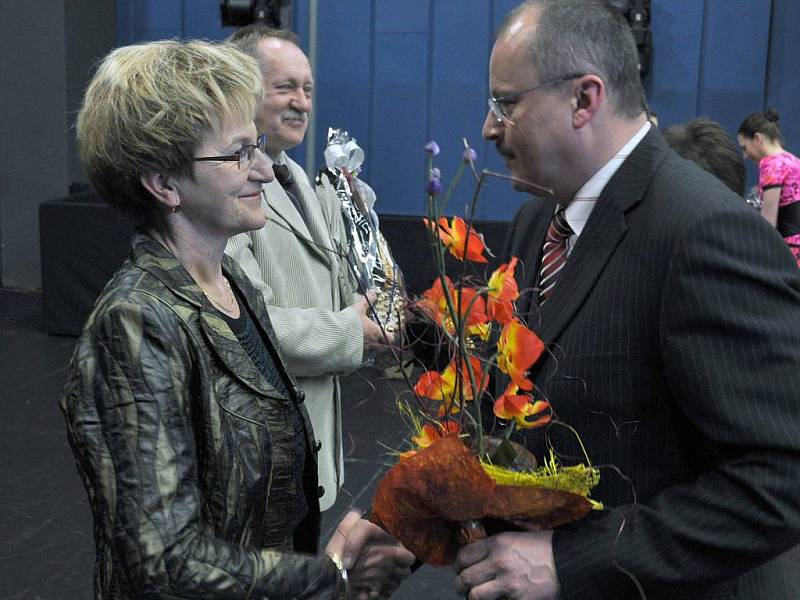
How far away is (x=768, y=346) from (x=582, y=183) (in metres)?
0.45

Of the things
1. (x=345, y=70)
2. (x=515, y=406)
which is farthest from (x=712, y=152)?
(x=345, y=70)

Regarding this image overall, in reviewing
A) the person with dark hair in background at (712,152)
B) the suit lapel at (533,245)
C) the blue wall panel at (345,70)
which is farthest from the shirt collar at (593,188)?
the blue wall panel at (345,70)

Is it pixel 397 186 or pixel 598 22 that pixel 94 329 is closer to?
pixel 598 22

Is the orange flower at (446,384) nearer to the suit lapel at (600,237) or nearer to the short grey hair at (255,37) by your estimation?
the suit lapel at (600,237)

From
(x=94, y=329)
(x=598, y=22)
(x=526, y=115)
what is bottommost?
(x=94, y=329)

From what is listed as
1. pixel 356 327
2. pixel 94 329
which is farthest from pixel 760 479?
pixel 356 327

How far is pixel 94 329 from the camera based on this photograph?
145 cm

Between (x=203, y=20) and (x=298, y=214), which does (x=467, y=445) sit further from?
(x=203, y=20)

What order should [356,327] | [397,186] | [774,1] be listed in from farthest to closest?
[397,186] → [774,1] → [356,327]

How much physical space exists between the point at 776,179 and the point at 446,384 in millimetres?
4905

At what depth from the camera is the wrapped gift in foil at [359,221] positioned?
2758 millimetres

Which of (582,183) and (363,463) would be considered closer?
(582,183)

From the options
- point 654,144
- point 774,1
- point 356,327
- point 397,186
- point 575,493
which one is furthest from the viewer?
point 397,186

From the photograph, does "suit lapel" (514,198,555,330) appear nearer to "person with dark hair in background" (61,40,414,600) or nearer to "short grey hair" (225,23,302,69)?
"person with dark hair in background" (61,40,414,600)
